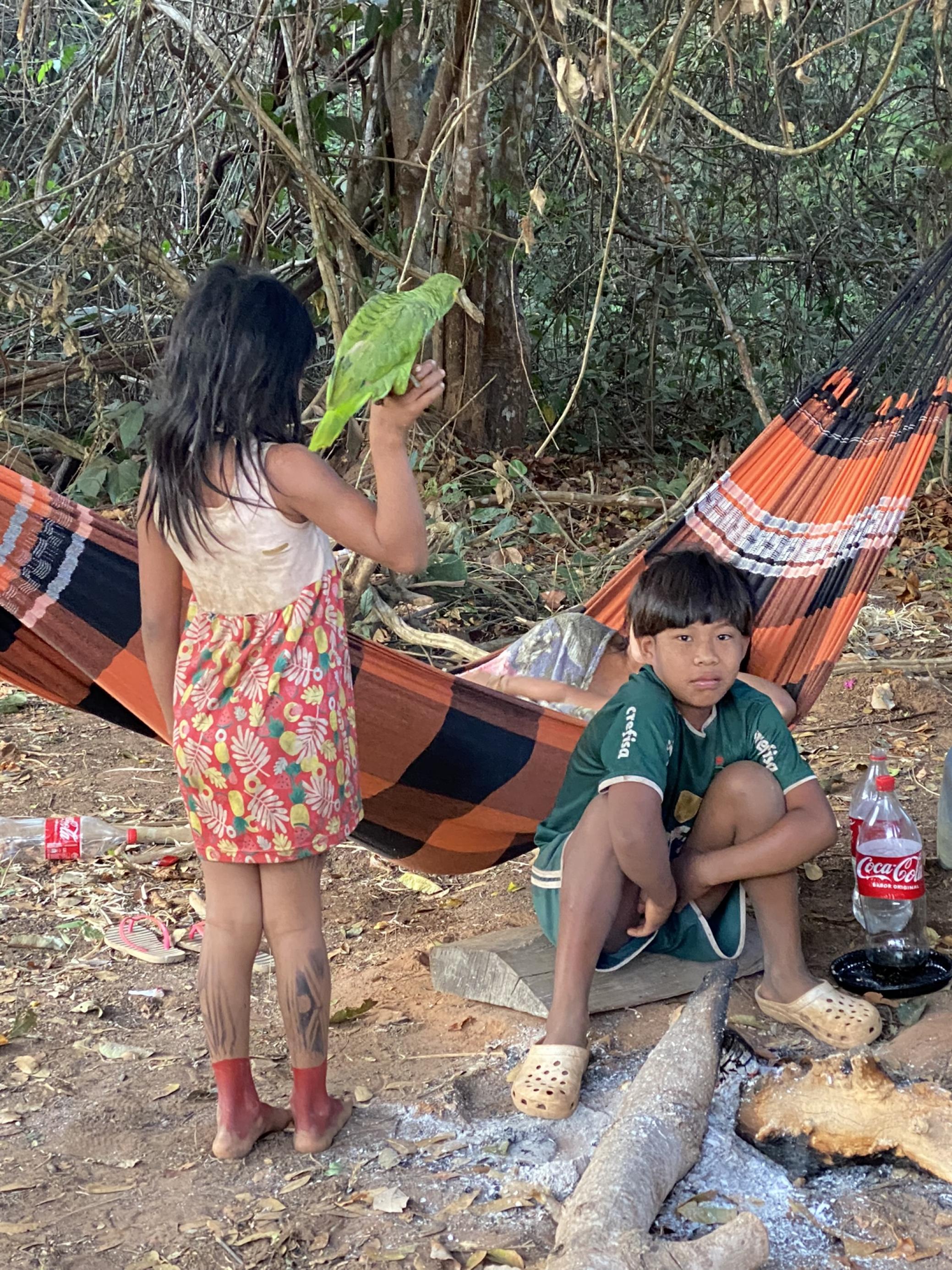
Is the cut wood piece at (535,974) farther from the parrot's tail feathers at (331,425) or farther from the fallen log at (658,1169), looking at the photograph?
the parrot's tail feathers at (331,425)

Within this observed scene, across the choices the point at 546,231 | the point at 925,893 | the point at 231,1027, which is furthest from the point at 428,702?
the point at 546,231

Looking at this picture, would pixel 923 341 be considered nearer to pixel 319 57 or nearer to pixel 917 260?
pixel 319 57

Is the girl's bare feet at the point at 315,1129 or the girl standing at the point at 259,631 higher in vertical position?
the girl standing at the point at 259,631

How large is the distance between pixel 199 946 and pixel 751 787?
Answer: 107cm

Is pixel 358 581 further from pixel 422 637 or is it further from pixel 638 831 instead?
pixel 638 831

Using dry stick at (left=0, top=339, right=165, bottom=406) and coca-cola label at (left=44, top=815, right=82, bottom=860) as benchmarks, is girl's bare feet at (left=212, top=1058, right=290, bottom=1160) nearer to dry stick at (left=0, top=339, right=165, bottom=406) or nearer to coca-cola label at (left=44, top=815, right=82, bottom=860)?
coca-cola label at (left=44, top=815, right=82, bottom=860)

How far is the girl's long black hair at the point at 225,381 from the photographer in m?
1.45

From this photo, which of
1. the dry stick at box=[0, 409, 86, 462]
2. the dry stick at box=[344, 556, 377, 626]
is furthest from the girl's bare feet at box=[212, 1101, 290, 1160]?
the dry stick at box=[0, 409, 86, 462]

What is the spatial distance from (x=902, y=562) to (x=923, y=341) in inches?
97.1

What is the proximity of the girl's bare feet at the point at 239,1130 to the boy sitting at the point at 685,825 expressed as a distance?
1.06ft

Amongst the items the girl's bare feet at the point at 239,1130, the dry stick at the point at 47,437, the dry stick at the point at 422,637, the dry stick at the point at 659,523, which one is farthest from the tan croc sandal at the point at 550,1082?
the dry stick at the point at 47,437

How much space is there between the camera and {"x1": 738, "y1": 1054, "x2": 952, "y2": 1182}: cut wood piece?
1.47 m

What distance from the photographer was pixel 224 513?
147 cm

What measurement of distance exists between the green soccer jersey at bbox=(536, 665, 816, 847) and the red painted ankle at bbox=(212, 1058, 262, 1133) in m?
0.58
